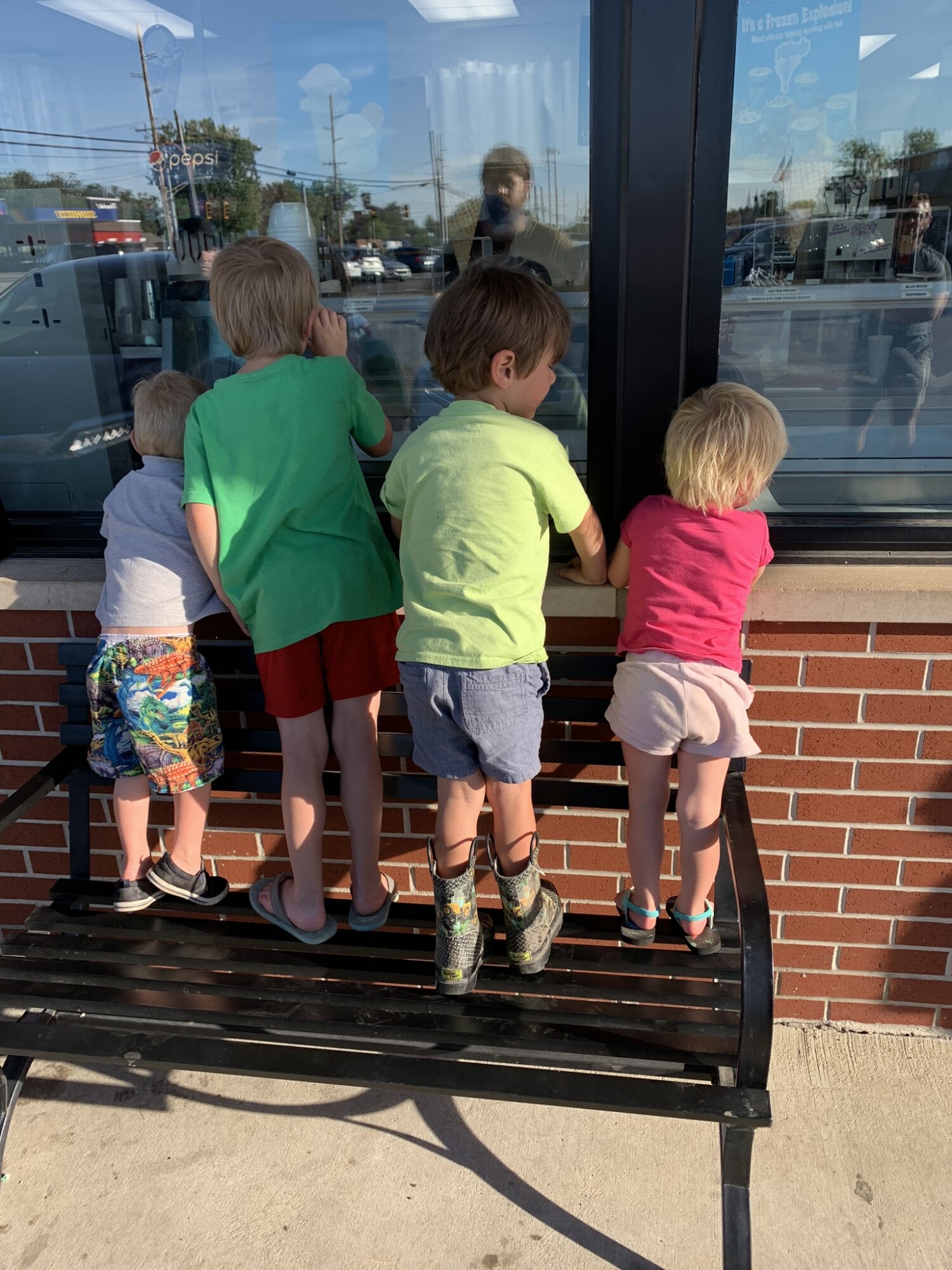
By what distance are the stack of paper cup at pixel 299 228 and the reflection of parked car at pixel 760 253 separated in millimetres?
998

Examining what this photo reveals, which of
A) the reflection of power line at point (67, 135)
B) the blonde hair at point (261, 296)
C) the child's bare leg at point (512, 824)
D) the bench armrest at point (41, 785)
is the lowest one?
the bench armrest at point (41, 785)

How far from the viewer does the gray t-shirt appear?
2.31 metres

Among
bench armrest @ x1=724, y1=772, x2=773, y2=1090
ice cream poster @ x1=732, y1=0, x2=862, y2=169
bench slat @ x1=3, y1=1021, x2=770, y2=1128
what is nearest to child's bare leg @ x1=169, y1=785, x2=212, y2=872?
bench slat @ x1=3, y1=1021, x2=770, y2=1128

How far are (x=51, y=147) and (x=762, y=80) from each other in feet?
5.73

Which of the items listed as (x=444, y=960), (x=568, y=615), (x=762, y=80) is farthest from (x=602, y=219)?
(x=444, y=960)

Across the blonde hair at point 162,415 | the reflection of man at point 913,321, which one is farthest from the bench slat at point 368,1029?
the reflection of man at point 913,321

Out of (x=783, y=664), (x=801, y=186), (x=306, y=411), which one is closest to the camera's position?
(x=306, y=411)

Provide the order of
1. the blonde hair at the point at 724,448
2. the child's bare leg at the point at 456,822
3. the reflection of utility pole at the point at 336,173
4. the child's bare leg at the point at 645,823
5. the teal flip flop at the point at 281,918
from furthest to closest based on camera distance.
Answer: the reflection of utility pole at the point at 336,173 < the teal flip flop at the point at 281,918 < the child's bare leg at the point at 645,823 < the child's bare leg at the point at 456,822 < the blonde hair at the point at 724,448

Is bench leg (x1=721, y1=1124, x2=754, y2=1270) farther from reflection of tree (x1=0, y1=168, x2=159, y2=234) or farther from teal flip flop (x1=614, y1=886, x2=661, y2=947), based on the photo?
reflection of tree (x1=0, y1=168, x2=159, y2=234)

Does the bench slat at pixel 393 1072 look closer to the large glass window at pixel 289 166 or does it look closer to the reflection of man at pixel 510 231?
the large glass window at pixel 289 166

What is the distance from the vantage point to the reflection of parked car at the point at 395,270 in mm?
2475

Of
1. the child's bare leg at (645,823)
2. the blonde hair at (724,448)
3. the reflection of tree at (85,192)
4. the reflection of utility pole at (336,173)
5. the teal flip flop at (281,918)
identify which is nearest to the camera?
the blonde hair at (724,448)

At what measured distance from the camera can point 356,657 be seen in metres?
2.25

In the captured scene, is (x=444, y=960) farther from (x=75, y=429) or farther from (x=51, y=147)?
(x=51, y=147)
